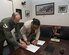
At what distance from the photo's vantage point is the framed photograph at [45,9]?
13.5 ft

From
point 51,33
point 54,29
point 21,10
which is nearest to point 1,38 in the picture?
point 51,33

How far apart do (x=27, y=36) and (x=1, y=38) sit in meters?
0.57

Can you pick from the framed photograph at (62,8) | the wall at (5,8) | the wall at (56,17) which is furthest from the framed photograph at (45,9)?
the wall at (5,8)

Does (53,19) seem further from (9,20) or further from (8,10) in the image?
(9,20)

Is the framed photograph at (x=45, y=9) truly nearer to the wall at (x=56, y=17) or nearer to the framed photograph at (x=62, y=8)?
the wall at (x=56, y=17)

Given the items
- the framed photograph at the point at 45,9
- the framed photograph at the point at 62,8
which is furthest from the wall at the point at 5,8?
the framed photograph at the point at 62,8

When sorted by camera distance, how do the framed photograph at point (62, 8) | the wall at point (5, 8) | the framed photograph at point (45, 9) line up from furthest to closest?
the framed photograph at point (45, 9) < the framed photograph at point (62, 8) < the wall at point (5, 8)

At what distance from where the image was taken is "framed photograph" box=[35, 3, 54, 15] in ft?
13.5

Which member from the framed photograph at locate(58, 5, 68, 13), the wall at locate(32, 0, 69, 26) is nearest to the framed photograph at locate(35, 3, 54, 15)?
the wall at locate(32, 0, 69, 26)

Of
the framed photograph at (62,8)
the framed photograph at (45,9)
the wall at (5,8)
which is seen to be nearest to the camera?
the wall at (5,8)

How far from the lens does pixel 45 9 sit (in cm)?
422

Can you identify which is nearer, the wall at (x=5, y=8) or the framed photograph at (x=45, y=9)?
the wall at (x=5, y=8)

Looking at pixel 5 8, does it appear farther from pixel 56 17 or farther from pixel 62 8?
pixel 62 8

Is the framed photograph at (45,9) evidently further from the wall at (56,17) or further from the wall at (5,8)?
the wall at (5,8)
